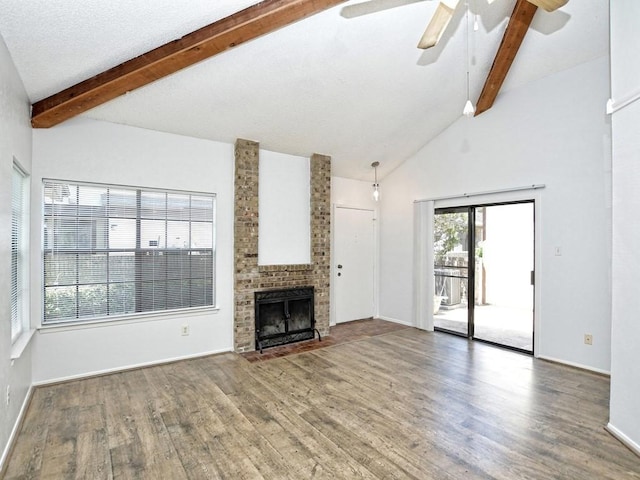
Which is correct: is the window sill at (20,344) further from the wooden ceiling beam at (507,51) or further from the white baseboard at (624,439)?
the wooden ceiling beam at (507,51)

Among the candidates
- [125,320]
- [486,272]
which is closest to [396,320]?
[486,272]

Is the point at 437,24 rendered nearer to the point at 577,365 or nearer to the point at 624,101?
the point at 624,101

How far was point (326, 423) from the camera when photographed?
8.70 ft

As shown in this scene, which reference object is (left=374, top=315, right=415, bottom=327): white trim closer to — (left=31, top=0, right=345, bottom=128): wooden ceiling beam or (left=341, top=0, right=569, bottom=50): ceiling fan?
(left=341, top=0, right=569, bottom=50): ceiling fan

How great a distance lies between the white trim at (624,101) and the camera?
2.34 meters

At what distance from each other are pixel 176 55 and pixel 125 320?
2828 millimetres

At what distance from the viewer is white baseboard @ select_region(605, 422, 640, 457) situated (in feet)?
7.46

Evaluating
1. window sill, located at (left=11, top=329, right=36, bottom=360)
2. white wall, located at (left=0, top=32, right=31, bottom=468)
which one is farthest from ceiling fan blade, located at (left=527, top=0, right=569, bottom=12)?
window sill, located at (left=11, top=329, right=36, bottom=360)

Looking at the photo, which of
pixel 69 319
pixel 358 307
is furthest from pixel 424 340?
pixel 69 319

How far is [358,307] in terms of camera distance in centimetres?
611

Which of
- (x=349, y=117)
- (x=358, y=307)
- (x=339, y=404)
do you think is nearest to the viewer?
(x=339, y=404)

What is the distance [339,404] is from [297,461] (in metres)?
0.83

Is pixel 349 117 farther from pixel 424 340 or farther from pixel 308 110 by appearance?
pixel 424 340

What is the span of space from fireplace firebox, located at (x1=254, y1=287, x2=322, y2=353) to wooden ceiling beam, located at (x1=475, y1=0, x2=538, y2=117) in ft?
11.9
